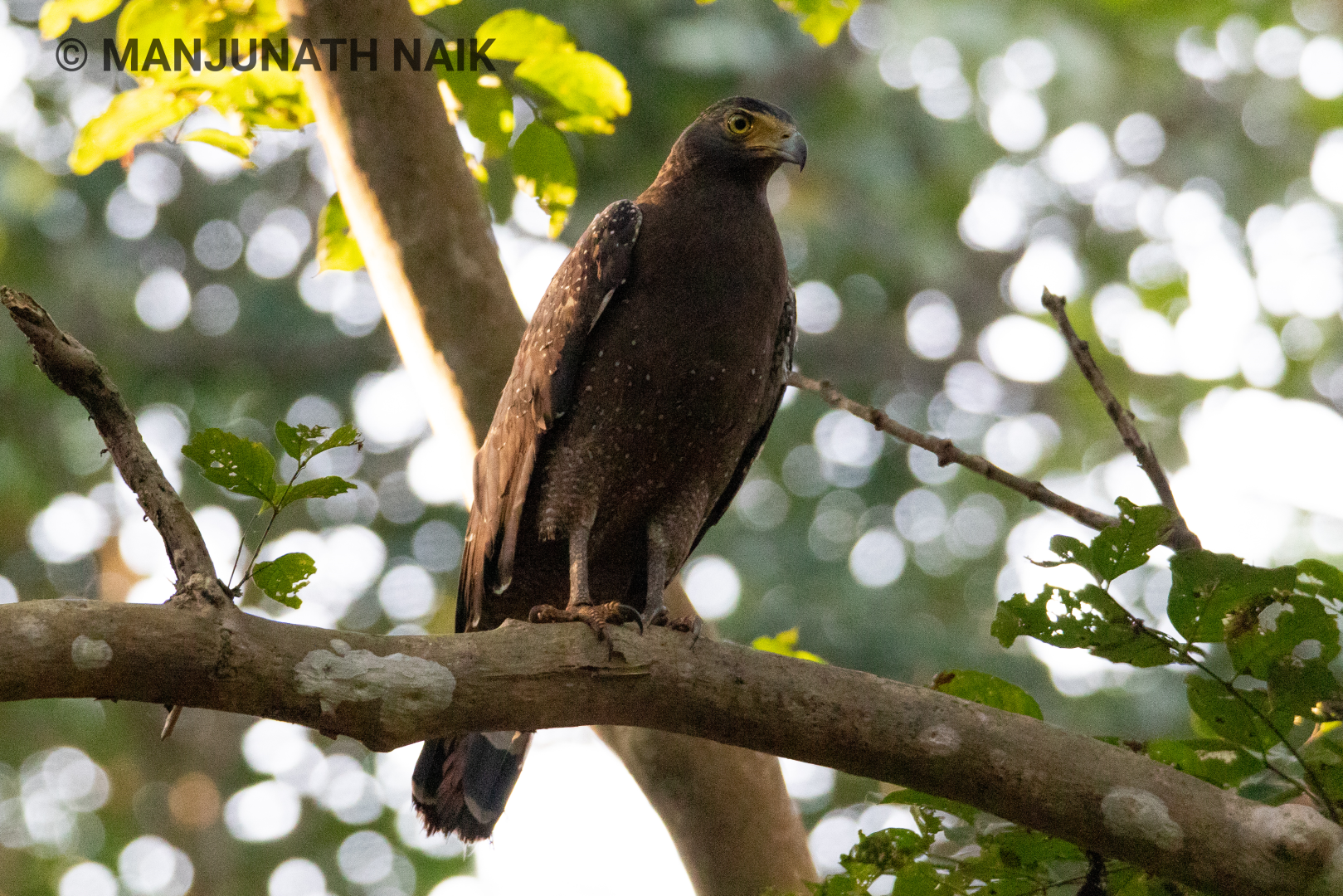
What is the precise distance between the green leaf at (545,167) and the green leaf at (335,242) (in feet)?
2.37

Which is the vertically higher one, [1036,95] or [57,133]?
[1036,95]

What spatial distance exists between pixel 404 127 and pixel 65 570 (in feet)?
24.7

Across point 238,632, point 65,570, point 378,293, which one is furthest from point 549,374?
point 65,570

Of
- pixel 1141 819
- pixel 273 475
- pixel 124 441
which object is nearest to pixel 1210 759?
pixel 1141 819

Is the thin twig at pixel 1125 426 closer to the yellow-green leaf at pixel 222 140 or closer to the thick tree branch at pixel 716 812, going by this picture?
the thick tree branch at pixel 716 812

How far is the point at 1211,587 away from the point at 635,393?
164 centimetres

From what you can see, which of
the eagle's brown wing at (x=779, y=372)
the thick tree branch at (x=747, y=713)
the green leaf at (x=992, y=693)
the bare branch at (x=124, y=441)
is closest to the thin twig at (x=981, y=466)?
the green leaf at (x=992, y=693)

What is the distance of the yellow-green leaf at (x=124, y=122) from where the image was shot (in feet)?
10.7

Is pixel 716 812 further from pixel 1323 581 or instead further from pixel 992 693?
pixel 1323 581

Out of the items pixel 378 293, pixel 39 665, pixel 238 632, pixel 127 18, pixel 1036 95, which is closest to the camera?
pixel 39 665

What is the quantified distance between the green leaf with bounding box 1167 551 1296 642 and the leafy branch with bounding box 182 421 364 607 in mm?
1565

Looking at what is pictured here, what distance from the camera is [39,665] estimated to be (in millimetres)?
1805

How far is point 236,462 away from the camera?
215cm

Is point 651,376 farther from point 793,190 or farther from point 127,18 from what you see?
point 793,190
